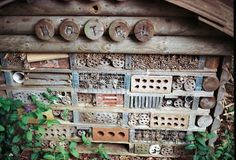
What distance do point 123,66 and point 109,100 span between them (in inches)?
21.8

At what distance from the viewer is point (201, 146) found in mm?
4469

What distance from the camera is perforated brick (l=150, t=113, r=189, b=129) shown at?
446cm

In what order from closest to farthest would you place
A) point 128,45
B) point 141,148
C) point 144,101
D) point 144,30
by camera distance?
point 144,30 → point 128,45 → point 144,101 → point 141,148

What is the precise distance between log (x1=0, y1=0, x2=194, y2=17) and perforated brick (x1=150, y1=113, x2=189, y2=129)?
4.56 feet

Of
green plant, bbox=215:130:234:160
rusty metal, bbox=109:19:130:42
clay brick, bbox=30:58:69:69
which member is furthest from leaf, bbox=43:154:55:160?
green plant, bbox=215:130:234:160

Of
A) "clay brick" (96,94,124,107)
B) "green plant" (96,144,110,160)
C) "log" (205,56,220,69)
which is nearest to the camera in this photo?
"log" (205,56,220,69)

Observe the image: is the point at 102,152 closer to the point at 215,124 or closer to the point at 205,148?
the point at 205,148

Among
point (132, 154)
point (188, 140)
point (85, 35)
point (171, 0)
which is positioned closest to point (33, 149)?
point (132, 154)

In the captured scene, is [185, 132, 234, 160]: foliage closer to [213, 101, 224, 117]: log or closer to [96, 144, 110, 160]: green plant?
[213, 101, 224, 117]: log

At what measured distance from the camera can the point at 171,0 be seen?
3438 millimetres

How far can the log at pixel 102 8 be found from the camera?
3721 millimetres

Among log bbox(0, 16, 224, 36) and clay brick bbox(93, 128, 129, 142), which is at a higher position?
log bbox(0, 16, 224, 36)

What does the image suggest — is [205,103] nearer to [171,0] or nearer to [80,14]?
[171,0]

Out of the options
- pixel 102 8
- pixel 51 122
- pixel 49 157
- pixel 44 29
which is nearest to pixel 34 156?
pixel 49 157
